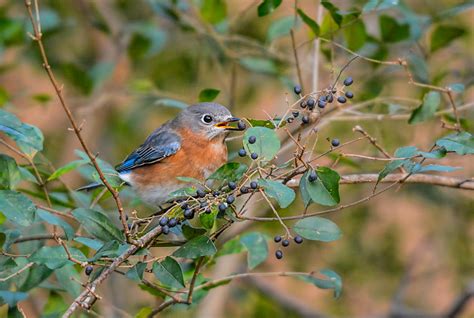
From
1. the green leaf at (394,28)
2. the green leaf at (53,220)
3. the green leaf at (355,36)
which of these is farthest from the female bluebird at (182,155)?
the green leaf at (53,220)

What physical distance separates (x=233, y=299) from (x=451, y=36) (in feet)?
10.3

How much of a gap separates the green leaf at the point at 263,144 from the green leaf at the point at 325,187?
0.17 meters

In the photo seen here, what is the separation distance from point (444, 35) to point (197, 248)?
98.5 inches

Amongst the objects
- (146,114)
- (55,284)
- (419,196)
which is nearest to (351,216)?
(419,196)

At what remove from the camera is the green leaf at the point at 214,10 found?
540 cm

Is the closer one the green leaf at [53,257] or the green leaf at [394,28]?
the green leaf at [53,257]

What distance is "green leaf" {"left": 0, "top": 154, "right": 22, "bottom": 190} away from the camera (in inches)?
143

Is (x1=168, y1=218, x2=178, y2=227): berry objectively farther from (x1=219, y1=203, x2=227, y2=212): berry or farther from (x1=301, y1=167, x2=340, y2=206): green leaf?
(x1=301, y1=167, x2=340, y2=206): green leaf

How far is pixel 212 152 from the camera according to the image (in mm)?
5230

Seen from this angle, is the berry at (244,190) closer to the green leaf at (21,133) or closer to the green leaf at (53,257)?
the green leaf at (53,257)

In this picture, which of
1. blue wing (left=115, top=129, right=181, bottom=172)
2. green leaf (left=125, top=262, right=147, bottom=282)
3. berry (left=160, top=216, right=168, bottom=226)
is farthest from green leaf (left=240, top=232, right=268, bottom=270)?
blue wing (left=115, top=129, right=181, bottom=172)

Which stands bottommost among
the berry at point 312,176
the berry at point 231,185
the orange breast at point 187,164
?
the orange breast at point 187,164

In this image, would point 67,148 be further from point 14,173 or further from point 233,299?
point 14,173

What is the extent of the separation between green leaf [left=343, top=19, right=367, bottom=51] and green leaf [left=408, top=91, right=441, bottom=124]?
0.75 m
